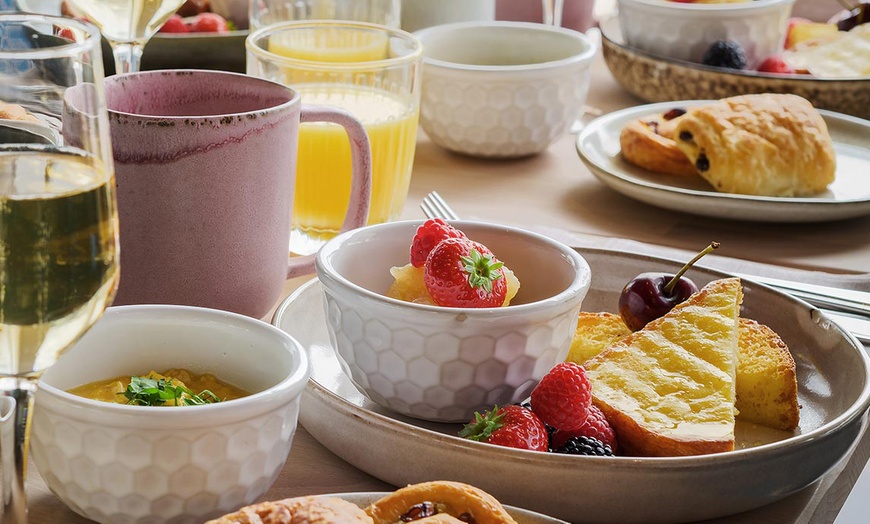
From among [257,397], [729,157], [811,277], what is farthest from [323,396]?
[729,157]

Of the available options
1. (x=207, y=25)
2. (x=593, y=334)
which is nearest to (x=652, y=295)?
(x=593, y=334)

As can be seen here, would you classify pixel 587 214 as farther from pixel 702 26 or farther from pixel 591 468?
pixel 591 468

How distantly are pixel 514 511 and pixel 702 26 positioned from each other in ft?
4.34

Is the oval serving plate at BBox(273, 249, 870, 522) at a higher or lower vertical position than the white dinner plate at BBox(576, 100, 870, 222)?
higher

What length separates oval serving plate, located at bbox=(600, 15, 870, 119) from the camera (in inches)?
60.2

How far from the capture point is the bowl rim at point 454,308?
72cm

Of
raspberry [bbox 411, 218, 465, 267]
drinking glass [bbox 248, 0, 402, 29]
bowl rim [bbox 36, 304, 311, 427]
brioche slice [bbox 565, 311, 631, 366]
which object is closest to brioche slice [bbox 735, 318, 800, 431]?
brioche slice [bbox 565, 311, 631, 366]

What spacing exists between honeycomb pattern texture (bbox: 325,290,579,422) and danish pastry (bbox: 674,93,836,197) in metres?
0.58

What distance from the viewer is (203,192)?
0.78m

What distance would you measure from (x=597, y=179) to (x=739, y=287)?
1.85 ft

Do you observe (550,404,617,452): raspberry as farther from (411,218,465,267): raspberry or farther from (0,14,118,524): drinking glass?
(0,14,118,524): drinking glass

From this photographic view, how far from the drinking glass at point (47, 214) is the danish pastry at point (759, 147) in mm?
932

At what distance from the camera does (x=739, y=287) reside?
2.84 feet

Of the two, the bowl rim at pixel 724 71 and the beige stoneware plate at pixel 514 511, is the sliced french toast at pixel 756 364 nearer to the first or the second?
the beige stoneware plate at pixel 514 511
